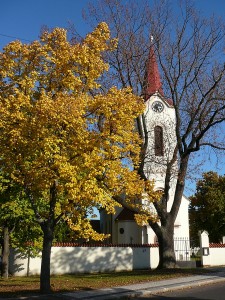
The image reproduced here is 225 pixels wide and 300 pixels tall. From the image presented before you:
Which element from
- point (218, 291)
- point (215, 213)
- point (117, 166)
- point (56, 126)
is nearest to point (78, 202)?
point (117, 166)

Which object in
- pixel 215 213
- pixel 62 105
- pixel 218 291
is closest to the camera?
pixel 62 105

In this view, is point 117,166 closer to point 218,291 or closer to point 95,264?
point 218,291

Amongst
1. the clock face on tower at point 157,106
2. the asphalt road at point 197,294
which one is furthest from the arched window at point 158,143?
the asphalt road at point 197,294

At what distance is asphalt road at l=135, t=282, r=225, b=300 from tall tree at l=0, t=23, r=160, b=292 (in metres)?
2.97

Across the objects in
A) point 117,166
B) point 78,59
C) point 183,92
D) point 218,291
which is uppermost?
point 183,92

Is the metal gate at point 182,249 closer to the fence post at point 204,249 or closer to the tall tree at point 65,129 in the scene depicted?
the fence post at point 204,249

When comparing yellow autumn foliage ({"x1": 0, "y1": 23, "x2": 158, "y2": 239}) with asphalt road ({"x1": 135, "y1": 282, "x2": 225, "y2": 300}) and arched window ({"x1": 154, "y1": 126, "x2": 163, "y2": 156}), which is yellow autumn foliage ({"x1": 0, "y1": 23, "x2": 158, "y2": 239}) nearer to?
asphalt road ({"x1": 135, "y1": 282, "x2": 225, "y2": 300})

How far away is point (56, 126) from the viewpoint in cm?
1127

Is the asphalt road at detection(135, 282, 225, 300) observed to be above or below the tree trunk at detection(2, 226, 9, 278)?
below

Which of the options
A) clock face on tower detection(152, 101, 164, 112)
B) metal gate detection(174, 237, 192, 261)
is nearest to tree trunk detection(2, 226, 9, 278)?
metal gate detection(174, 237, 192, 261)

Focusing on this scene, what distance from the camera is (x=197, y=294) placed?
500 inches

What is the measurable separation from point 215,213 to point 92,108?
36.3 meters

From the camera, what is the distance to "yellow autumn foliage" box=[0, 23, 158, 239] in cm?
1112

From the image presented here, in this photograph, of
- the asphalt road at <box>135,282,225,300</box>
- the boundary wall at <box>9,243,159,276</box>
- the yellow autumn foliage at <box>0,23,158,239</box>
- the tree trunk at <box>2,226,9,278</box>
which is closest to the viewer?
the yellow autumn foliage at <box>0,23,158,239</box>
